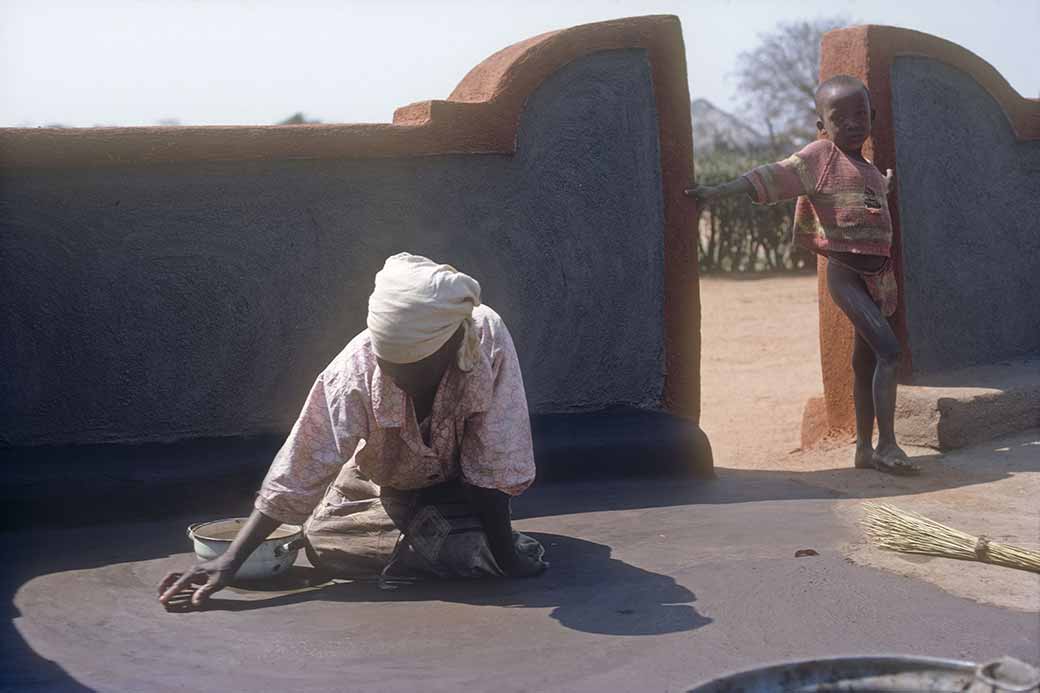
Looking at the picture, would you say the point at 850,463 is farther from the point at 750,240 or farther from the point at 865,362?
the point at 750,240

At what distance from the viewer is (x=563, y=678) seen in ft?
11.0

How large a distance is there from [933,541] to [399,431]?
1936 mm

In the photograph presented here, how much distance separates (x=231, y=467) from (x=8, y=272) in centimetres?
122

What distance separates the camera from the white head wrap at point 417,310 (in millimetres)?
3611

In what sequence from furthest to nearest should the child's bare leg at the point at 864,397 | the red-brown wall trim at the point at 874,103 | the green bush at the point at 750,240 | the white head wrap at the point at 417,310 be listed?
1. the green bush at the point at 750,240
2. the red-brown wall trim at the point at 874,103
3. the child's bare leg at the point at 864,397
4. the white head wrap at the point at 417,310

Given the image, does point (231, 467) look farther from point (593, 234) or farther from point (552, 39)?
point (552, 39)

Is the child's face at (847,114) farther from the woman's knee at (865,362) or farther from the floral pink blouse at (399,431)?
the floral pink blouse at (399,431)

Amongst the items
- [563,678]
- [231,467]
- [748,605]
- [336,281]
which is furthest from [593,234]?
[563,678]

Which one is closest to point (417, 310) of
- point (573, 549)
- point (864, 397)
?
point (573, 549)

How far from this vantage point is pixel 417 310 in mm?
3602

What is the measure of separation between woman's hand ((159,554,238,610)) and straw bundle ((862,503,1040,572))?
2329mm

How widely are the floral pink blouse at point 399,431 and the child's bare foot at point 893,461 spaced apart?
2.66 m

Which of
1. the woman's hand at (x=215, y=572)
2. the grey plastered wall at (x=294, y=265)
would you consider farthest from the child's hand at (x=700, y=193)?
the woman's hand at (x=215, y=572)

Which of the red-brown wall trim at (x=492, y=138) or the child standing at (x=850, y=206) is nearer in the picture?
the red-brown wall trim at (x=492, y=138)
